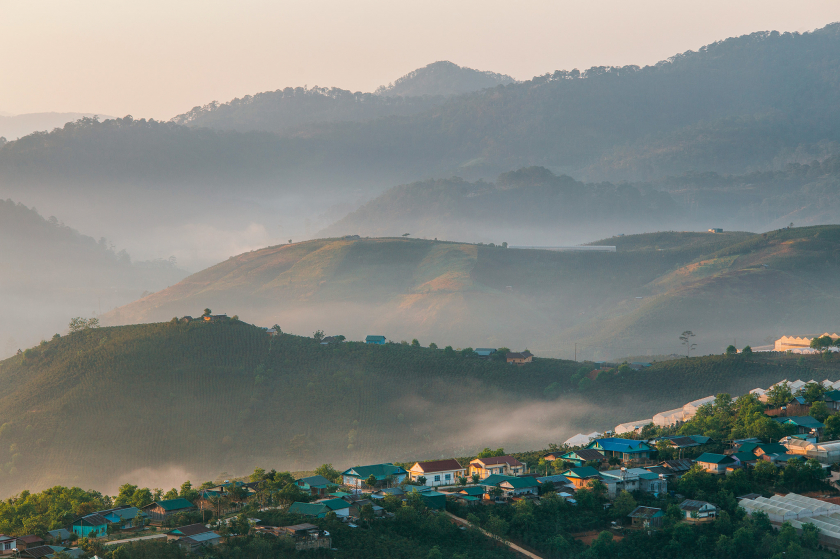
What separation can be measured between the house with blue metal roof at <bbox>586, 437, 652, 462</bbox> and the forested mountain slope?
3055 cm

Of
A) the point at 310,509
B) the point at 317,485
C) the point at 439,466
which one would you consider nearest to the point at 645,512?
the point at 439,466

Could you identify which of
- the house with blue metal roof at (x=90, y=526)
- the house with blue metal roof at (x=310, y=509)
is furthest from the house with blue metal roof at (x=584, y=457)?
the house with blue metal roof at (x=90, y=526)

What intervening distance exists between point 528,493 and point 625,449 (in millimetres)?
13839

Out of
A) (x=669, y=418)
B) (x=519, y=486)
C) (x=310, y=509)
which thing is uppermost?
(x=669, y=418)

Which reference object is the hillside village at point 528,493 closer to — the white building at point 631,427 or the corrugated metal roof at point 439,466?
the corrugated metal roof at point 439,466

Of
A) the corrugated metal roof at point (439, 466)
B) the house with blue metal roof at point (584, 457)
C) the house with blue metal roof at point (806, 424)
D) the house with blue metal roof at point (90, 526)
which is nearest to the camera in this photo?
the house with blue metal roof at point (90, 526)

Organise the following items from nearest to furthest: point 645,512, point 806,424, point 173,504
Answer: point 173,504 < point 645,512 < point 806,424

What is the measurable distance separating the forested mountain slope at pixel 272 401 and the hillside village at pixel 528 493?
31510 millimetres

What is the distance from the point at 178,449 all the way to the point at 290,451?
12.9 m

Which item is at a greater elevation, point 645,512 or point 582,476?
point 582,476

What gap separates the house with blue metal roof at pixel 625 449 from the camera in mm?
75500

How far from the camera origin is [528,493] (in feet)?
214

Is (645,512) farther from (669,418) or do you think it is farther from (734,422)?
(669,418)

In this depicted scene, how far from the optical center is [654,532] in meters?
59.5
